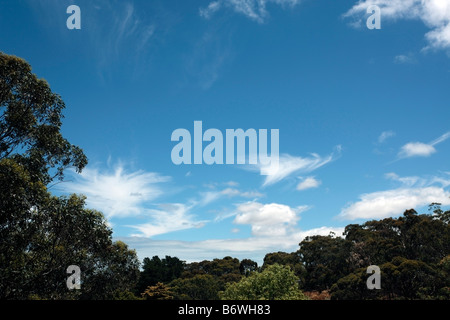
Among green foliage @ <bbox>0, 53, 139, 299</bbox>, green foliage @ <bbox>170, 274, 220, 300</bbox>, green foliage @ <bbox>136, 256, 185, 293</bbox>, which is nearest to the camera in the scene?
green foliage @ <bbox>0, 53, 139, 299</bbox>

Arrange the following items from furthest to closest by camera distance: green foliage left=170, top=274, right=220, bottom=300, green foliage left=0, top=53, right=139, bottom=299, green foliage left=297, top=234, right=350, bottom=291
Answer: green foliage left=297, top=234, right=350, bottom=291 < green foliage left=170, top=274, right=220, bottom=300 < green foliage left=0, top=53, right=139, bottom=299

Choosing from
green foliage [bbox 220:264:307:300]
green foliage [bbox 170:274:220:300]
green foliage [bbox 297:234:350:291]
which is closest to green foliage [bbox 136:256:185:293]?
green foliage [bbox 170:274:220:300]

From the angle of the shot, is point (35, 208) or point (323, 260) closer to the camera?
point (35, 208)

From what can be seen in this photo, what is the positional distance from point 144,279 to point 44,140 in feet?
192

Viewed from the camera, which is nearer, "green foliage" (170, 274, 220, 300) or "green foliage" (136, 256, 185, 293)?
"green foliage" (170, 274, 220, 300)

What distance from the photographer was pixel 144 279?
7006cm

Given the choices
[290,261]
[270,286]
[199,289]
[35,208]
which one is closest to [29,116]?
[35,208]

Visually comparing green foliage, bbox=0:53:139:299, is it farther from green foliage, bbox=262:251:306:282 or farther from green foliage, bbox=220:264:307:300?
green foliage, bbox=262:251:306:282

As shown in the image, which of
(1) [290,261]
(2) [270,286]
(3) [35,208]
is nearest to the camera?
(3) [35,208]

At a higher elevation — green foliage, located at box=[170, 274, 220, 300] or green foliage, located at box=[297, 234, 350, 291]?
green foliage, located at box=[297, 234, 350, 291]

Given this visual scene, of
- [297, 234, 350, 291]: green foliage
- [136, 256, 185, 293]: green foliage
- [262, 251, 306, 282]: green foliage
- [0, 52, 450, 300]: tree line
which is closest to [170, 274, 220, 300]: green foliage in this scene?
[136, 256, 185, 293]: green foliage

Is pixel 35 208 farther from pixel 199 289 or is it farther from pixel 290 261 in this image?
pixel 290 261

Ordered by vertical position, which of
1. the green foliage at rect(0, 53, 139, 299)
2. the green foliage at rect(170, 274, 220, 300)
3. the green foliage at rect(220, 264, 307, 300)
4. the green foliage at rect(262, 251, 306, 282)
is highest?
the green foliage at rect(0, 53, 139, 299)
